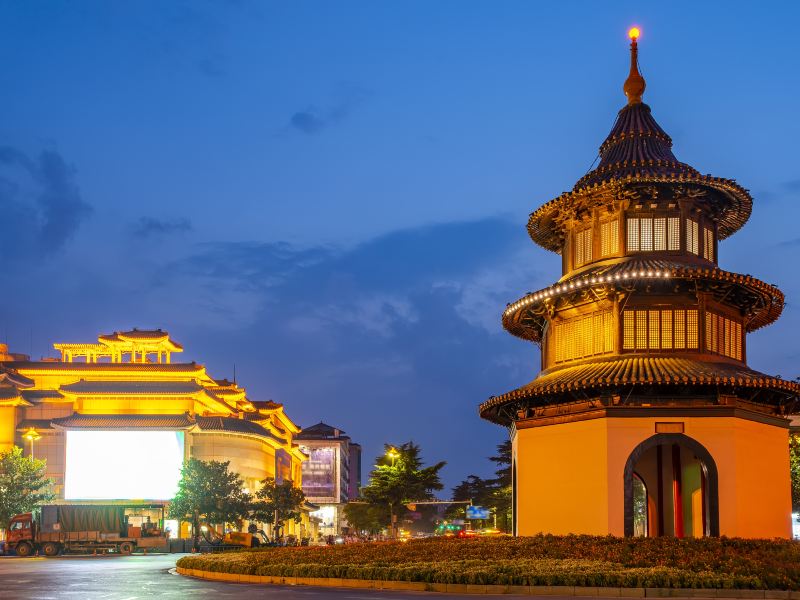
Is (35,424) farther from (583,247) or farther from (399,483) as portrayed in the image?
(583,247)

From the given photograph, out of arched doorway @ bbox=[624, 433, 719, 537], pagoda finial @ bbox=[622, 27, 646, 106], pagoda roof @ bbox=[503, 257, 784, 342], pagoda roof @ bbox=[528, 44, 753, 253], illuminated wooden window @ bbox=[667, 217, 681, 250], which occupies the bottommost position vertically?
arched doorway @ bbox=[624, 433, 719, 537]

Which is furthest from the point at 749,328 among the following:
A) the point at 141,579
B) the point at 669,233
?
the point at 141,579

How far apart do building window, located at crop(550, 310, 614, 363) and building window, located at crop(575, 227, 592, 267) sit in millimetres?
2384

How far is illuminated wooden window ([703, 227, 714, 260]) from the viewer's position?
115ft

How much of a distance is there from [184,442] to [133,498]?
708 cm

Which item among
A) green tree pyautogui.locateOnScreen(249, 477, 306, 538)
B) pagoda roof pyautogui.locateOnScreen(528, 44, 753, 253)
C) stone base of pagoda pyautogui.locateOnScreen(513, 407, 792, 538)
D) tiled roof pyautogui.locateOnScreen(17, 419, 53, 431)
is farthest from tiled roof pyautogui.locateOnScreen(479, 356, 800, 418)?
tiled roof pyautogui.locateOnScreen(17, 419, 53, 431)

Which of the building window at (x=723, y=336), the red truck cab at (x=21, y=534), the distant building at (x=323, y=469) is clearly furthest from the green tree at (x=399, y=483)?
the distant building at (x=323, y=469)

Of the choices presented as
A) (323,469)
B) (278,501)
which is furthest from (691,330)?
(323,469)

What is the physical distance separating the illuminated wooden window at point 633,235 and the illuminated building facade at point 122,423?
6809cm

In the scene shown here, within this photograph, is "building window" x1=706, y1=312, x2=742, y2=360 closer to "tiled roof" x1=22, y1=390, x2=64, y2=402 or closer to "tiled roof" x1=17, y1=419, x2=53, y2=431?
"tiled roof" x1=17, y1=419, x2=53, y2=431

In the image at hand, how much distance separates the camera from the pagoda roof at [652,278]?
31766 mm

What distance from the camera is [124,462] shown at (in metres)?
99.9

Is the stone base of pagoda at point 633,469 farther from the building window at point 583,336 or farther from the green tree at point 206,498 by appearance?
the green tree at point 206,498

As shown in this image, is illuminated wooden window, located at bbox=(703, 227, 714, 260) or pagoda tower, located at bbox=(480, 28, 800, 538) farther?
illuminated wooden window, located at bbox=(703, 227, 714, 260)
